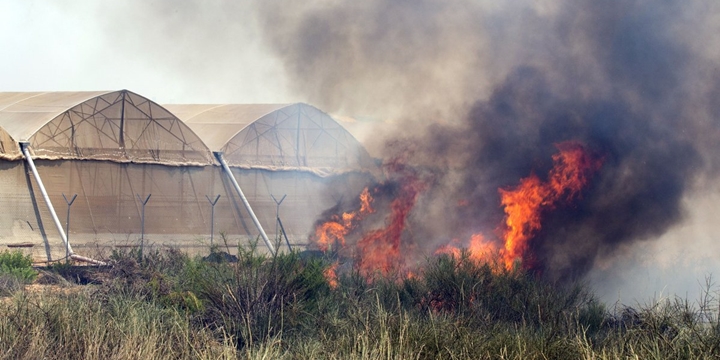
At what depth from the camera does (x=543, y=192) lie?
22844 mm

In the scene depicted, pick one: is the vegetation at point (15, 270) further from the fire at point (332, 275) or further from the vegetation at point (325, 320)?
the fire at point (332, 275)

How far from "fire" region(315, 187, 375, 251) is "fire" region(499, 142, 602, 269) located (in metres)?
5.28

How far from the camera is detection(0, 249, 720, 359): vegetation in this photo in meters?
10.4

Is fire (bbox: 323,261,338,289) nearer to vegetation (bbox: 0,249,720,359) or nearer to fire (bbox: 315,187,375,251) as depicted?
vegetation (bbox: 0,249,720,359)

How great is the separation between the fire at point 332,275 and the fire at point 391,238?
4.55 ft

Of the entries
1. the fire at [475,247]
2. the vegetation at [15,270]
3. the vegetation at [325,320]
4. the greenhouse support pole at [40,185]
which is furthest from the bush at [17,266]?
the fire at [475,247]

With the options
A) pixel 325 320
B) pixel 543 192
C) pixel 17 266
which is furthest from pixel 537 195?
pixel 17 266

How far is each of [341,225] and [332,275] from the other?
7361 millimetres

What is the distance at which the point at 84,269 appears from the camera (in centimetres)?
2278

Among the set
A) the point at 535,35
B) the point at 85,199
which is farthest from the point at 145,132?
the point at 535,35

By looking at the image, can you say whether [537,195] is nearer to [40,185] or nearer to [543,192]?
[543,192]

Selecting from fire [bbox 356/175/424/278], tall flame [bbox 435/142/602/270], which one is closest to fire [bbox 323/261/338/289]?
fire [bbox 356/175/424/278]

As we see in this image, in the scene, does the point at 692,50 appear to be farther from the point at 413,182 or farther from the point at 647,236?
the point at 413,182

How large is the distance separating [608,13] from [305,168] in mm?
16105
